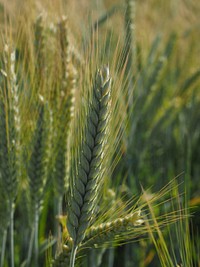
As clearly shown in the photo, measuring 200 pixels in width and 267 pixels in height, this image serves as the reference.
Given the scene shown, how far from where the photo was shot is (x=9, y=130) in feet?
4.97

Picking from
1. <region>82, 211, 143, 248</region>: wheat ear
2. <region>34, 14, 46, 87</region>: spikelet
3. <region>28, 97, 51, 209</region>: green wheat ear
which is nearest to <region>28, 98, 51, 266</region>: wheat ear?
<region>28, 97, 51, 209</region>: green wheat ear

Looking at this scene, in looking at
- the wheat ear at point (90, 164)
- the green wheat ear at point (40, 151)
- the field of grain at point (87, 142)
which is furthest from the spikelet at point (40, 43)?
the wheat ear at point (90, 164)

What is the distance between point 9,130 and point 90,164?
0.39 meters

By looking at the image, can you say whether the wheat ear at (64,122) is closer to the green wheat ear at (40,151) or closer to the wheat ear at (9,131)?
the green wheat ear at (40,151)

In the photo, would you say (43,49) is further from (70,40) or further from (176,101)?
(176,101)

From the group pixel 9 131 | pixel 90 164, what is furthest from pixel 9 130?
pixel 90 164

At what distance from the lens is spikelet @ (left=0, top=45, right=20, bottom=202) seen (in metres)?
1.50

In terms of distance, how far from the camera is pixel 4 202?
164cm

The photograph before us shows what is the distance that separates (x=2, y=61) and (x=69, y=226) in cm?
59

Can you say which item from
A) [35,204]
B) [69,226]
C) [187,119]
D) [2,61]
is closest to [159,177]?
[187,119]

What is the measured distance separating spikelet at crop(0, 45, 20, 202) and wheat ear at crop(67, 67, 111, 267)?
0.99ft

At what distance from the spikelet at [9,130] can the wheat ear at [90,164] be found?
0.30 metres

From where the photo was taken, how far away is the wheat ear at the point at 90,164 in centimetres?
116

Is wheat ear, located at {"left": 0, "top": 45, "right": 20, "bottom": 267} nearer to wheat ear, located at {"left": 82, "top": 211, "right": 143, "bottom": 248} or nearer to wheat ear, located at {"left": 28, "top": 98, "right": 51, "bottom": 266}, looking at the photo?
wheat ear, located at {"left": 28, "top": 98, "right": 51, "bottom": 266}
